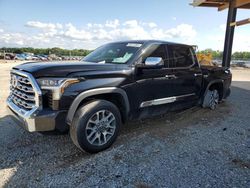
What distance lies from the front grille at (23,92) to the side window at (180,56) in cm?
268

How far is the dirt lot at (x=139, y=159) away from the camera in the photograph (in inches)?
112

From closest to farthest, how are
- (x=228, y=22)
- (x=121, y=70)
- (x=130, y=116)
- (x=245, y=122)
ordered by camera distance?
→ (x=121, y=70)
(x=130, y=116)
(x=245, y=122)
(x=228, y=22)

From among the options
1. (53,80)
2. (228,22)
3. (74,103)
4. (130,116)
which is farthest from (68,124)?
(228,22)

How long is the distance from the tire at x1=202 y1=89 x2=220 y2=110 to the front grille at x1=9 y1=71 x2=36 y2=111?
13.8 feet

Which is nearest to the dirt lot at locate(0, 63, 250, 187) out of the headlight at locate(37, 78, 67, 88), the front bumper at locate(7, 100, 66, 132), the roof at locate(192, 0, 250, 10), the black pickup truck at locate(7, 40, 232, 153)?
the black pickup truck at locate(7, 40, 232, 153)

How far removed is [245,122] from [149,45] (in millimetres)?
3036

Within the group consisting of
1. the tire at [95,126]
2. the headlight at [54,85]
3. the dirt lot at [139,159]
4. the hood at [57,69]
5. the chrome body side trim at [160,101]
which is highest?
the hood at [57,69]

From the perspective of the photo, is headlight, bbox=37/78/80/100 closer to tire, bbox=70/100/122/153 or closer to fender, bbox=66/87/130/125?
fender, bbox=66/87/130/125

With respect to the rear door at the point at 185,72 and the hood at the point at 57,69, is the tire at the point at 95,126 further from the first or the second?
the rear door at the point at 185,72

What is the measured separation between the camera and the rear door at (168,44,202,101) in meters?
4.67

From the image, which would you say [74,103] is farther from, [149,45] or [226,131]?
[226,131]

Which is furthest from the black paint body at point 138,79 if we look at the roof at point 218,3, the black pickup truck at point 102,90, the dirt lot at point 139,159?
the roof at point 218,3

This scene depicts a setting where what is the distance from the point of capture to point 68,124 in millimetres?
3223

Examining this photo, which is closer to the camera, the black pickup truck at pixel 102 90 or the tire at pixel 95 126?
the black pickup truck at pixel 102 90
